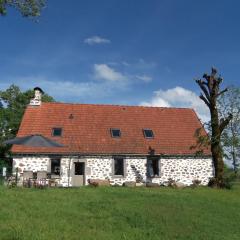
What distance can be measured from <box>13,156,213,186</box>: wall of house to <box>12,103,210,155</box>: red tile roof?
20.8 inches

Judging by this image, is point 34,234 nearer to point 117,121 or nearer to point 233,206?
point 233,206

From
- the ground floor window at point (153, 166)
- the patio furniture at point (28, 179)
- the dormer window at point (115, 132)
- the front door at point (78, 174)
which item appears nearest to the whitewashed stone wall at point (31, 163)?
the patio furniture at point (28, 179)

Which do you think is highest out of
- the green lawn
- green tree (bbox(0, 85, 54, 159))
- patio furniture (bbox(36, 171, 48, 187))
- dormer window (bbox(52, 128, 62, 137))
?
green tree (bbox(0, 85, 54, 159))

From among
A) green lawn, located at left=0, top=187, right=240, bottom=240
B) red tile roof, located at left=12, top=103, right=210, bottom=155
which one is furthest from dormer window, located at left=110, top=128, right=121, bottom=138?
green lawn, located at left=0, top=187, right=240, bottom=240

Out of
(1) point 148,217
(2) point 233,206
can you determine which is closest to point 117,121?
(2) point 233,206

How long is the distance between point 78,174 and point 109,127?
4113 mm

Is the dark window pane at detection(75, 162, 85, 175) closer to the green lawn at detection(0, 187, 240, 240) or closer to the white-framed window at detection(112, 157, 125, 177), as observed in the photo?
the white-framed window at detection(112, 157, 125, 177)

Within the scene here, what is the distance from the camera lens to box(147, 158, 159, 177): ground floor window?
2723 centimetres

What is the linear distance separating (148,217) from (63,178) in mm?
13593

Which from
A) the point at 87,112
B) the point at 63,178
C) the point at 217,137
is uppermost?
the point at 87,112

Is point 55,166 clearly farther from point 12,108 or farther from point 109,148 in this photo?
point 12,108

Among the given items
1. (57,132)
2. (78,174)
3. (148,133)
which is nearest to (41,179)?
(78,174)

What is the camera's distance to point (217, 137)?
25219 mm

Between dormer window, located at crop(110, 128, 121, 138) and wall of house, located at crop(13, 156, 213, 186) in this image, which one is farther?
dormer window, located at crop(110, 128, 121, 138)
